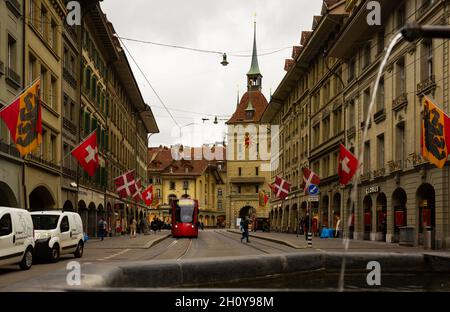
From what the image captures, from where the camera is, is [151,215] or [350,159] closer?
[350,159]

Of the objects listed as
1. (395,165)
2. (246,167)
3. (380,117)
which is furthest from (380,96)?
(246,167)

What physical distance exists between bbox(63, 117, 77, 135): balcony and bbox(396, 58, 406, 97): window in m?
19.1

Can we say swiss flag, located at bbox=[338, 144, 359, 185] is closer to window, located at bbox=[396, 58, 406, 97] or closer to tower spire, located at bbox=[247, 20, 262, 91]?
window, located at bbox=[396, 58, 406, 97]

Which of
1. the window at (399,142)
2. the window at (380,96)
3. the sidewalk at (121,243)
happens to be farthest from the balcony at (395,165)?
the sidewalk at (121,243)

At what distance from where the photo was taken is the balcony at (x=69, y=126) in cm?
4039

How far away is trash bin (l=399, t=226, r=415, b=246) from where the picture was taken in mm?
31330

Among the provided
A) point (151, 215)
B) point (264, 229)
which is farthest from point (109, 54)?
point (151, 215)

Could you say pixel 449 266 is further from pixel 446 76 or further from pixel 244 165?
pixel 244 165

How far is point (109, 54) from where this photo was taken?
56.1 m

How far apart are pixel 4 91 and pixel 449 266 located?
2006 cm

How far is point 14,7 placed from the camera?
2892 cm

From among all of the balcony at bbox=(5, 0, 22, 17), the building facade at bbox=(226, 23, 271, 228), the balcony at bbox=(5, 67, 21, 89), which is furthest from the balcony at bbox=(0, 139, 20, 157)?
the building facade at bbox=(226, 23, 271, 228)

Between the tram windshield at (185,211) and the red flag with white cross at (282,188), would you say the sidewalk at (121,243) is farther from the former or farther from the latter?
the red flag with white cross at (282,188)

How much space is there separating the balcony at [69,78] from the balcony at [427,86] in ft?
66.5
